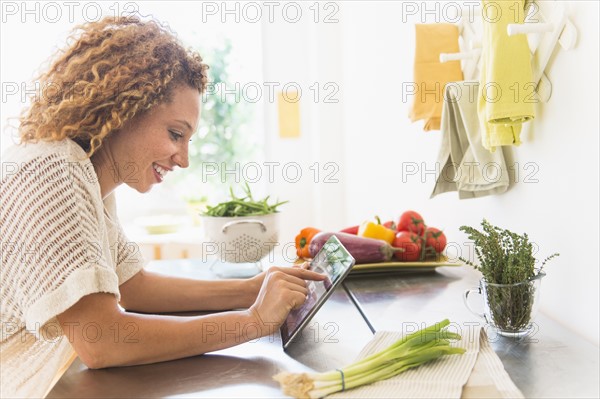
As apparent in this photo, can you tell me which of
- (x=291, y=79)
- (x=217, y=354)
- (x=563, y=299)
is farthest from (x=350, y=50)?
(x=217, y=354)

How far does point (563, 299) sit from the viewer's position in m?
1.26

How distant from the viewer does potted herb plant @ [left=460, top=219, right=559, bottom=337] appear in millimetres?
1096

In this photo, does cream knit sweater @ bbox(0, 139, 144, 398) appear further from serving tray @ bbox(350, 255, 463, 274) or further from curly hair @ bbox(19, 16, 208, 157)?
serving tray @ bbox(350, 255, 463, 274)

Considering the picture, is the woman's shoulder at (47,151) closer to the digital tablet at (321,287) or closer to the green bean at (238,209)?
the digital tablet at (321,287)

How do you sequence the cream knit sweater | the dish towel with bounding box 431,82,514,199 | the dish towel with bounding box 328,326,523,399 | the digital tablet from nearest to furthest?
the dish towel with bounding box 328,326,523,399
the cream knit sweater
the digital tablet
the dish towel with bounding box 431,82,514,199

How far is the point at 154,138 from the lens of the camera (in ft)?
4.08

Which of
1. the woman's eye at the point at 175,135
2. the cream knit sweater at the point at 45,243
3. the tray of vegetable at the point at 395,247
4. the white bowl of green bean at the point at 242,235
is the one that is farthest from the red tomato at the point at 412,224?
the cream knit sweater at the point at 45,243

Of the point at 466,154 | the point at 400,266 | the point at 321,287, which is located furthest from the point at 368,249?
the point at 321,287

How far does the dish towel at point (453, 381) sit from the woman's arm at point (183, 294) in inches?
18.4

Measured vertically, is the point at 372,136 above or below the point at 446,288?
above

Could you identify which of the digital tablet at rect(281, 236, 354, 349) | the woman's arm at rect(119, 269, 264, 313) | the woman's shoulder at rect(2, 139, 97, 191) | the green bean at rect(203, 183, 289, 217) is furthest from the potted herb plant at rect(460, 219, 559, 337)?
the green bean at rect(203, 183, 289, 217)

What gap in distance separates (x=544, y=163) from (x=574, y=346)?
0.43 metres

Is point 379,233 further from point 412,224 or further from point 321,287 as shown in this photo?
point 321,287

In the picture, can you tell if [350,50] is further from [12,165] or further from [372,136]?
[12,165]
